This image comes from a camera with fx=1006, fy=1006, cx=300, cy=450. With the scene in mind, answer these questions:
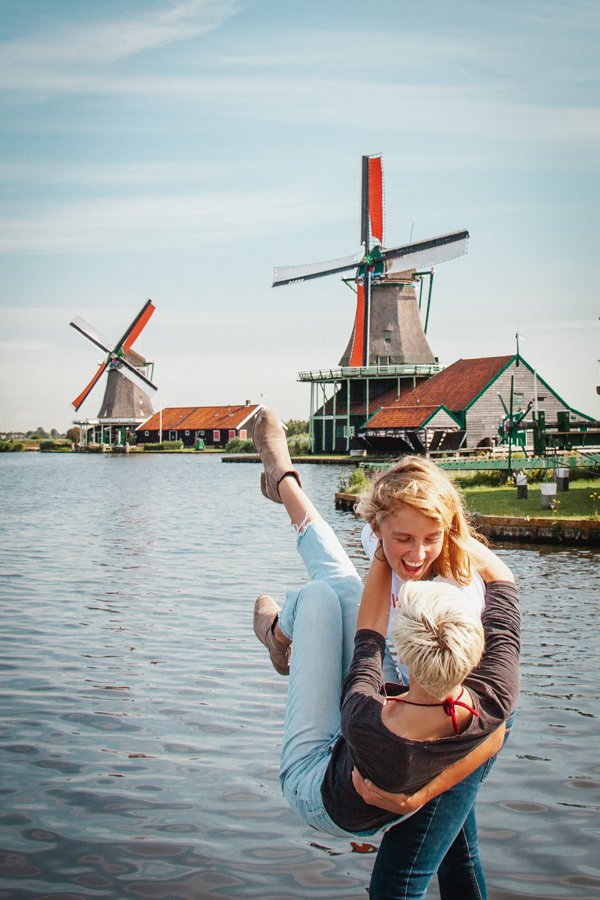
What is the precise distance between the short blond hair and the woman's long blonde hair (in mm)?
424

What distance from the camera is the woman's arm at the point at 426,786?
238 centimetres

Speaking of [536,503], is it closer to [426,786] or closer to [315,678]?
[315,678]

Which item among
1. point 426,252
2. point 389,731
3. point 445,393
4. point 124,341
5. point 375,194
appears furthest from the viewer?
point 124,341

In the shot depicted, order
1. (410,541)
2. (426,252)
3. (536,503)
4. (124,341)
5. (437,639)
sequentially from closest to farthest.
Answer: (437,639) → (410,541) → (536,503) → (426,252) → (124,341)

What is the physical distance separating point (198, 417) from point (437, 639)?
258 ft

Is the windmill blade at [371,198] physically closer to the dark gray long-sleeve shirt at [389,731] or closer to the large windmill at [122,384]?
the large windmill at [122,384]

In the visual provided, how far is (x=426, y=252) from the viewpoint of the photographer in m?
49.7

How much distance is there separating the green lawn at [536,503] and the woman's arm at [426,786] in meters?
13.0

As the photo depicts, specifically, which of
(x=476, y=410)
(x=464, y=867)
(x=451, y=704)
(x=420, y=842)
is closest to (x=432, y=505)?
(x=451, y=704)

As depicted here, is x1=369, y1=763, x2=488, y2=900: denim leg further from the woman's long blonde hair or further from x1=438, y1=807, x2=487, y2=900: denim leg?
the woman's long blonde hair

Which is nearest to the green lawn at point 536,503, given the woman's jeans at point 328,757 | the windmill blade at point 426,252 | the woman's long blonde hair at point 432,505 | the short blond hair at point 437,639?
the woman's jeans at point 328,757

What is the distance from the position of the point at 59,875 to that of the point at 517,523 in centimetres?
1208

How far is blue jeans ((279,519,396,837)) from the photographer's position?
2662mm

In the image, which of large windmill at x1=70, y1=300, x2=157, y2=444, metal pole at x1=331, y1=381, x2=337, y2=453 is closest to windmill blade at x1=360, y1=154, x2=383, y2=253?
metal pole at x1=331, y1=381, x2=337, y2=453
